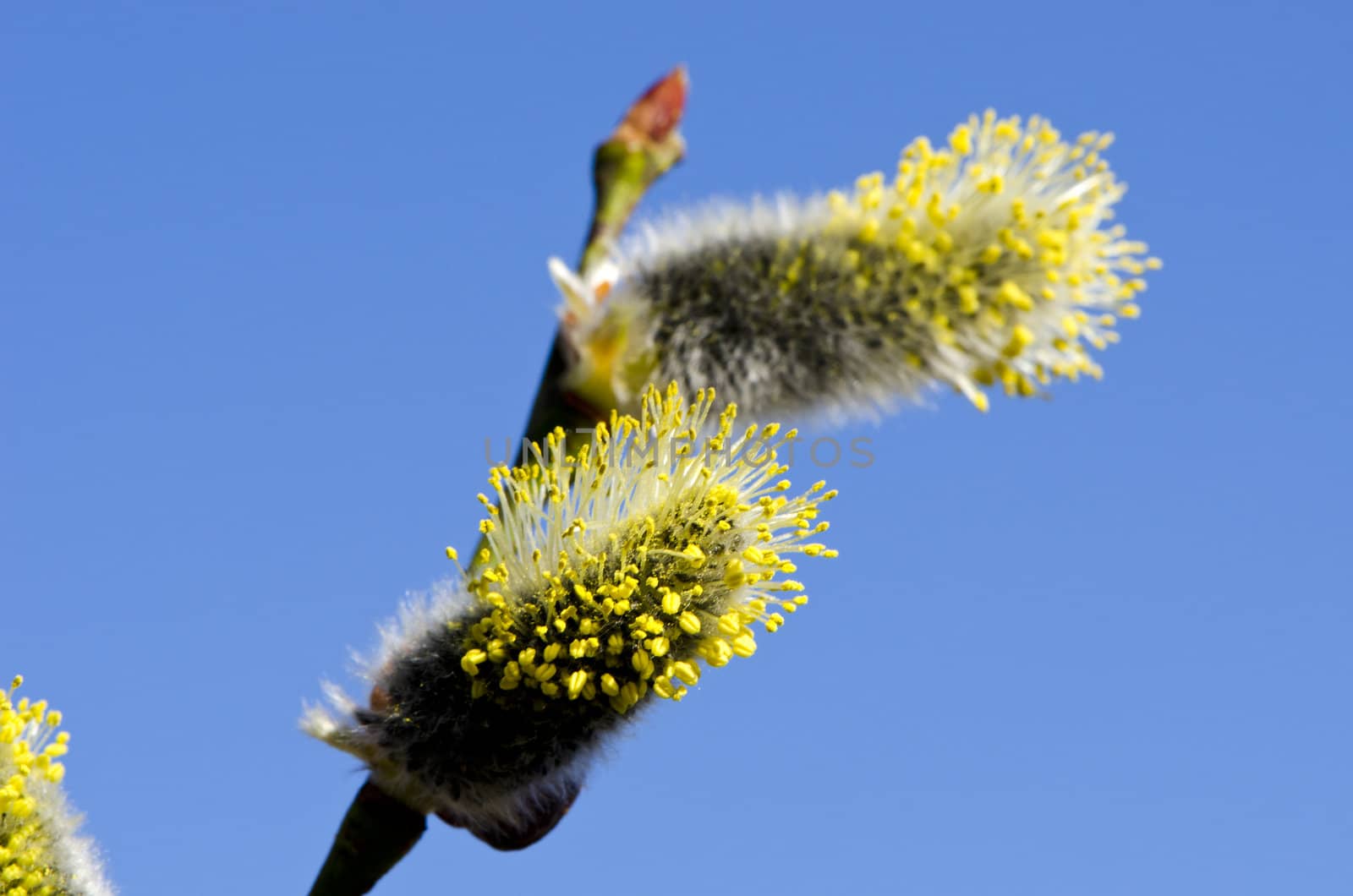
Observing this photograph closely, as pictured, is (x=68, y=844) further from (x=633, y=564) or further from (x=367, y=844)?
(x=633, y=564)

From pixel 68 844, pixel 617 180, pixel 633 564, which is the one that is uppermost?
pixel 617 180

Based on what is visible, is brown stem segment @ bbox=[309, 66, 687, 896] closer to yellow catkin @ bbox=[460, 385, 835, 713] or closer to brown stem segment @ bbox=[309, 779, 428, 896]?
brown stem segment @ bbox=[309, 779, 428, 896]

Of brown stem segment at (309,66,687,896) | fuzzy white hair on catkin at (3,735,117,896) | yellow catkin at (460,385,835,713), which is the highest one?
brown stem segment at (309,66,687,896)

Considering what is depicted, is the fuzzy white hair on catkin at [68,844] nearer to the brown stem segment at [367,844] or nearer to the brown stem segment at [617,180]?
the brown stem segment at [367,844]

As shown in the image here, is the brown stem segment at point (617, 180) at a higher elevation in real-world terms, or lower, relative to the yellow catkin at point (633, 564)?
higher

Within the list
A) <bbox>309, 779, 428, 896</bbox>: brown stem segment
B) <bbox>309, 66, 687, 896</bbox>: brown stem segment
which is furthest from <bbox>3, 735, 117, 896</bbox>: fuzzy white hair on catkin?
<bbox>309, 66, 687, 896</bbox>: brown stem segment

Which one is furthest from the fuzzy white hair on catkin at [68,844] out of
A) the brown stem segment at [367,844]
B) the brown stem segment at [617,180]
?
the brown stem segment at [617,180]

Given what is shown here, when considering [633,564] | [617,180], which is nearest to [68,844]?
[633,564]

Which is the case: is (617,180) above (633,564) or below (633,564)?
above
